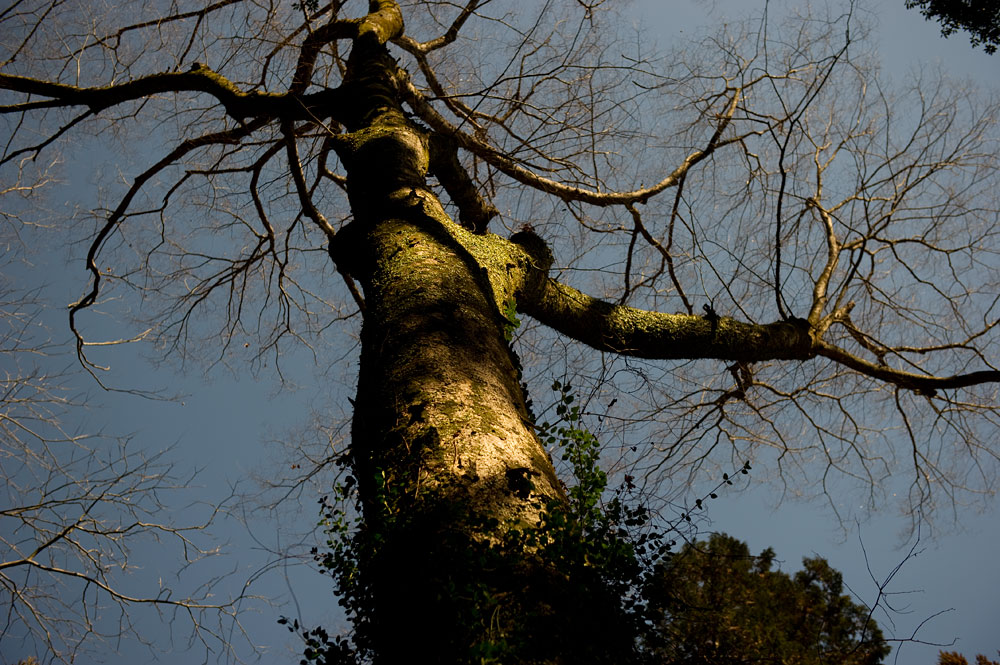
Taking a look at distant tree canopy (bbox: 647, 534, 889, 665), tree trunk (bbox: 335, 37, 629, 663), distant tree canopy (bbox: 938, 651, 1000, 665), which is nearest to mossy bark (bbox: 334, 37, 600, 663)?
tree trunk (bbox: 335, 37, 629, 663)

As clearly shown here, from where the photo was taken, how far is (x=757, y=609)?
391 cm

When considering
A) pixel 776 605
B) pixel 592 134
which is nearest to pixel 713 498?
pixel 592 134

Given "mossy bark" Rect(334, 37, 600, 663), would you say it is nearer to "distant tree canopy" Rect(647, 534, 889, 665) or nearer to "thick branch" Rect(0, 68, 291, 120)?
"distant tree canopy" Rect(647, 534, 889, 665)

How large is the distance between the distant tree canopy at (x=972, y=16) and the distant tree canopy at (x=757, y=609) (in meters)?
3.79

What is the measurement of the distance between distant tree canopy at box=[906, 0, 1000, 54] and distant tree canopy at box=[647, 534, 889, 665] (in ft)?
12.4

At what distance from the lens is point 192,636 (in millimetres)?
3512

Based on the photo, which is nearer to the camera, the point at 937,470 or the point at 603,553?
the point at 603,553

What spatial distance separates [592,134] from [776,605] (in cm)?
336

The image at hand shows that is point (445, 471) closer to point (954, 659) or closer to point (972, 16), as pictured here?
point (954, 659)

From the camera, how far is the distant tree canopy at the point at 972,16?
4.61 metres

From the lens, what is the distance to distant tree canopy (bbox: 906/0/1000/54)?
461 centimetres

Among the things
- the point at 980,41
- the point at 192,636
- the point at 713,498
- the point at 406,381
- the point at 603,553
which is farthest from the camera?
the point at 980,41

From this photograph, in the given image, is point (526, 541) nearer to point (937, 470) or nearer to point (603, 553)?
point (603, 553)

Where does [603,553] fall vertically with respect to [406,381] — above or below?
below
